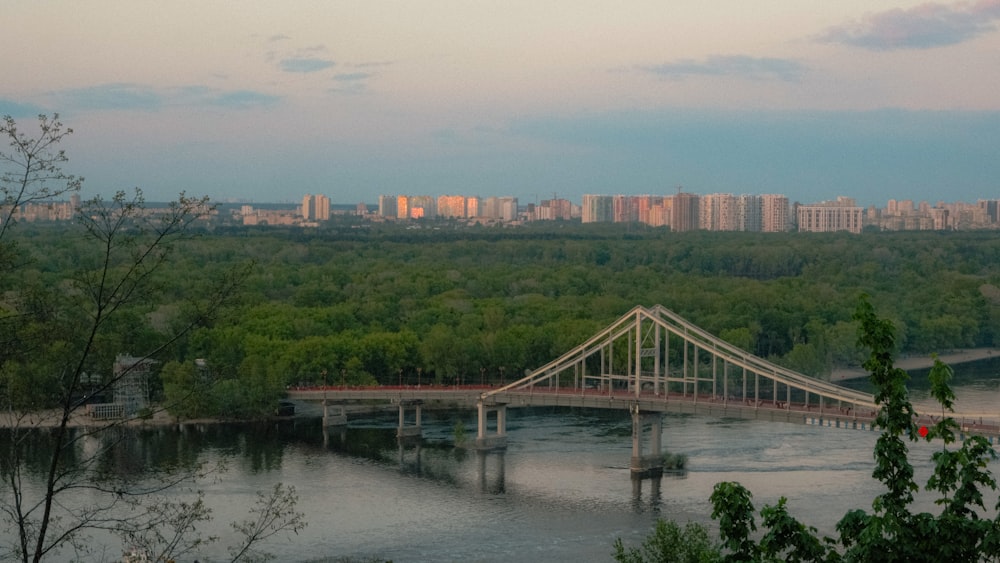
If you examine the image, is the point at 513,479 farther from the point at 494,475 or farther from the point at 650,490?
the point at 650,490

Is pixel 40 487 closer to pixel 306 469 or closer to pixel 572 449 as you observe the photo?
pixel 306 469

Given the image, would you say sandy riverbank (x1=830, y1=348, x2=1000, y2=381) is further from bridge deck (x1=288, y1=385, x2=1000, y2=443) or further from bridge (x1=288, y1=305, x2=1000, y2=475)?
bridge deck (x1=288, y1=385, x2=1000, y2=443)

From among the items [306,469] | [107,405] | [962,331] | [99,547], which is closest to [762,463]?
[306,469]

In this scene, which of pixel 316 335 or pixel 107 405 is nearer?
pixel 107 405

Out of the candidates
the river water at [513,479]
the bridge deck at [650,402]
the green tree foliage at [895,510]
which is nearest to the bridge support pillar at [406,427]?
the bridge deck at [650,402]

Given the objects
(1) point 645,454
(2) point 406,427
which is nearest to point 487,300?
(2) point 406,427

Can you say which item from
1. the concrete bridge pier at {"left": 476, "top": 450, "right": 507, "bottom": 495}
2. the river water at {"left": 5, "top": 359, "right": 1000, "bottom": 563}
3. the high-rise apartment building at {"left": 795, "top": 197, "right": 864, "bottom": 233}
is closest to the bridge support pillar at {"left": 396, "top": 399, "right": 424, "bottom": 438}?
the river water at {"left": 5, "top": 359, "right": 1000, "bottom": 563}

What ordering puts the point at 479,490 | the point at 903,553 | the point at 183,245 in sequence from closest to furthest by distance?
the point at 903,553 → the point at 479,490 → the point at 183,245

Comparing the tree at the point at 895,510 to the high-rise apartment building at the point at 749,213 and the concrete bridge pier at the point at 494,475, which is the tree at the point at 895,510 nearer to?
the concrete bridge pier at the point at 494,475
